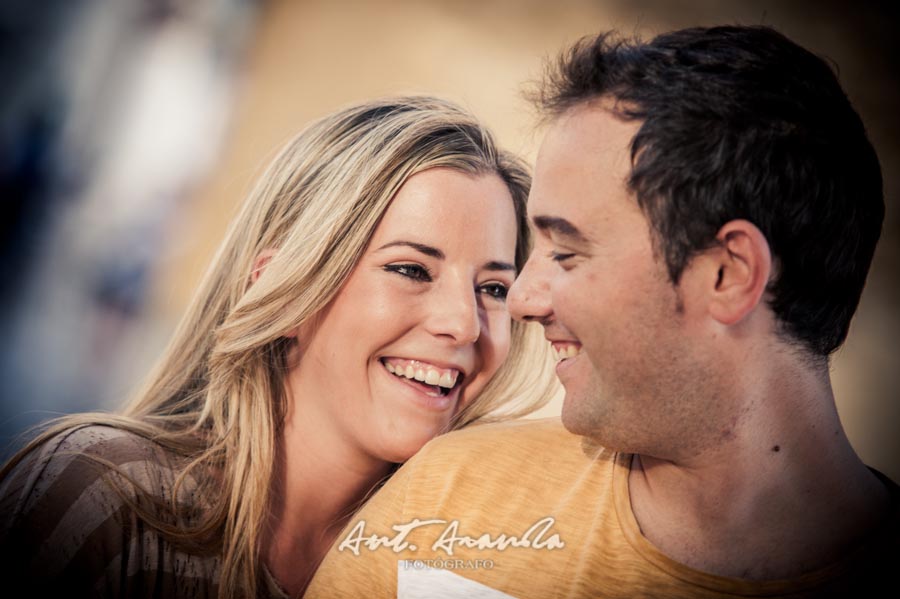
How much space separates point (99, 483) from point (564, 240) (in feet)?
2.92

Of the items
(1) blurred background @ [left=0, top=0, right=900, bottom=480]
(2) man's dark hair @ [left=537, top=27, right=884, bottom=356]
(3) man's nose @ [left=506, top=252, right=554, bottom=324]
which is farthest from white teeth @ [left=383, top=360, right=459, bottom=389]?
(1) blurred background @ [left=0, top=0, right=900, bottom=480]

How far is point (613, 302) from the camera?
1198 mm

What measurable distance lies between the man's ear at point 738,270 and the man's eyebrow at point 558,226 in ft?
0.62

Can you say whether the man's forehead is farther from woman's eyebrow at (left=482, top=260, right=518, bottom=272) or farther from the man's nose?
woman's eyebrow at (left=482, top=260, right=518, bottom=272)

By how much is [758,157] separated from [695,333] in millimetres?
260

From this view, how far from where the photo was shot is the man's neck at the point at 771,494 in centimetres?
112

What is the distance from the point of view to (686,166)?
1.16 metres

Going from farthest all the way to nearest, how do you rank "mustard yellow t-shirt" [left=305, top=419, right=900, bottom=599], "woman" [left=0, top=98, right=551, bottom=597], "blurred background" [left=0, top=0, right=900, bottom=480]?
"blurred background" [left=0, top=0, right=900, bottom=480]
"woman" [left=0, top=98, right=551, bottom=597]
"mustard yellow t-shirt" [left=305, top=419, right=900, bottom=599]

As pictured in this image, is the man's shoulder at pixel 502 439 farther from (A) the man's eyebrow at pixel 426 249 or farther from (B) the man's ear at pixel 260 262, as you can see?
(B) the man's ear at pixel 260 262

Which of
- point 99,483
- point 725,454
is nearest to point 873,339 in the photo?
point 725,454

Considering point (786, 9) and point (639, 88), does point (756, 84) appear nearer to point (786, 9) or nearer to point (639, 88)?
point (639, 88)

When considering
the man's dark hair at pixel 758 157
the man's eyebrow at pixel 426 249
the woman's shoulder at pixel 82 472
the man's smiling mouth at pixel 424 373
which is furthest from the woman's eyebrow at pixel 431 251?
the woman's shoulder at pixel 82 472

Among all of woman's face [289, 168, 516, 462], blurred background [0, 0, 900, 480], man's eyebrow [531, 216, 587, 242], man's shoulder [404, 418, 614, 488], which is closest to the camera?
man's eyebrow [531, 216, 587, 242]

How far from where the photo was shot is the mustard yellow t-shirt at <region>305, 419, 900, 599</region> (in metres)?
1.10
